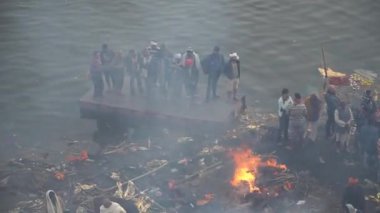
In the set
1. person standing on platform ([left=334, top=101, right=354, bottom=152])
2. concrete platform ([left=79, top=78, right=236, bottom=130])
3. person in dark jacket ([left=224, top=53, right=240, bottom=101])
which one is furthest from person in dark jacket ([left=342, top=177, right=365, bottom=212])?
person in dark jacket ([left=224, top=53, right=240, bottom=101])

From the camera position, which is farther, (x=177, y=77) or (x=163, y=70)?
(x=177, y=77)

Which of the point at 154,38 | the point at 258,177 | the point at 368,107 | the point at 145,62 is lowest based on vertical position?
the point at 258,177

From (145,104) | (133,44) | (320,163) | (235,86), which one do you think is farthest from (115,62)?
(320,163)

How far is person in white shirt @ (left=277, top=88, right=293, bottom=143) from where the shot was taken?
16516mm

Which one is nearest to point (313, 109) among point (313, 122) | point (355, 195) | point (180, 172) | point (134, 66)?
point (313, 122)

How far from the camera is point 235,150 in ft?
57.5

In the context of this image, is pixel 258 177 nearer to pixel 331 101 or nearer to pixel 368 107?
pixel 331 101

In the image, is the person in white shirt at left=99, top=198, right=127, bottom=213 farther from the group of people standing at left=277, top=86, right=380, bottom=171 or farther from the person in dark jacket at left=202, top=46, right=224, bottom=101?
the person in dark jacket at left=202, top=46, right=224, bottom=101

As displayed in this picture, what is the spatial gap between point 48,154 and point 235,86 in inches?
294

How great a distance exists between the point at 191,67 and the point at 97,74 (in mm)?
3657

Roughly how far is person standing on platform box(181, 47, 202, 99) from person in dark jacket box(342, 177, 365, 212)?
719cm

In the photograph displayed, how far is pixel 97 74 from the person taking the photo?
18.8 meters

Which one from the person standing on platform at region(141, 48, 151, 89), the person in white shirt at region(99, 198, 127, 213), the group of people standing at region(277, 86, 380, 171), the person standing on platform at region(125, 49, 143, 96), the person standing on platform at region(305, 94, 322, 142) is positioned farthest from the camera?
the person standing on platform at region(125, 49, 143, 96)

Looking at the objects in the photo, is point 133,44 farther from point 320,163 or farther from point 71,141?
point 320,163
